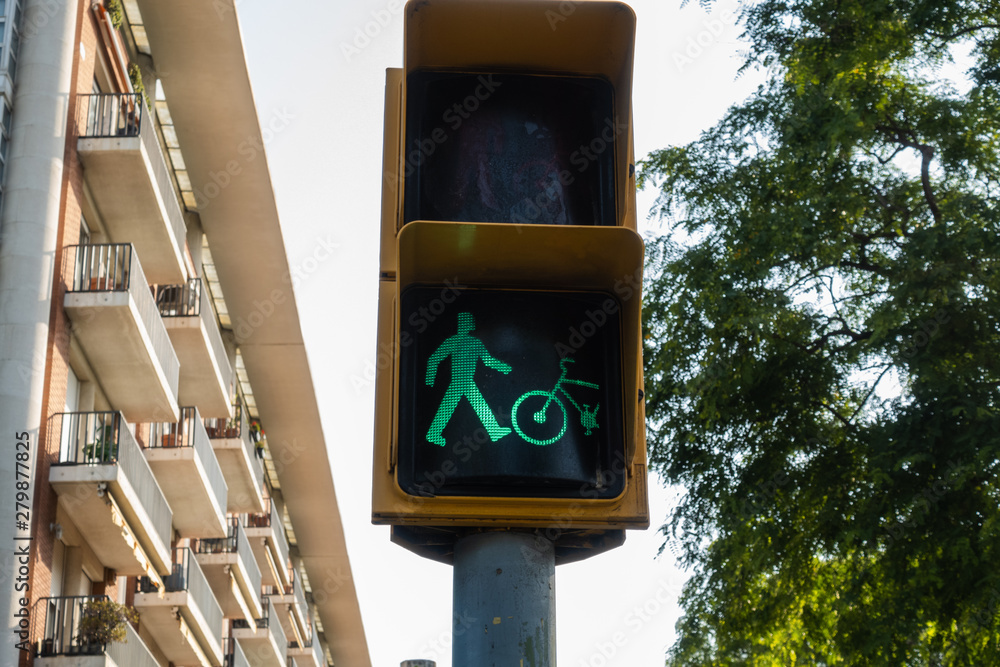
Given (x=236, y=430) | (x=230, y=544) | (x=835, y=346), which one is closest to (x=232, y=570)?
(x=230, y=544)

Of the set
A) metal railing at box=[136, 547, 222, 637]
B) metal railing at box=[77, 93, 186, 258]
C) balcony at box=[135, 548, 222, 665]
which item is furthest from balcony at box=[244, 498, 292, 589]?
metal railing at box=[77, 93, 186, 258]

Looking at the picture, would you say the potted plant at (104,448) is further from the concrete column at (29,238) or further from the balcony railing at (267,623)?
the balcony railing at (267,623)

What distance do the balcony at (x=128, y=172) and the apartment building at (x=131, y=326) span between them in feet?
0.14

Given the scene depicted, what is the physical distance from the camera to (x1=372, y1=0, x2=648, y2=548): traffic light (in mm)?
2701

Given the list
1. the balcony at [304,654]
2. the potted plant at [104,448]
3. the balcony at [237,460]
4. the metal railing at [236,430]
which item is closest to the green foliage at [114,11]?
the potted plant at [104,448]

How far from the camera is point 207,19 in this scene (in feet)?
68.7

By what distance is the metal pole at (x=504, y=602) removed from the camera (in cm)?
249

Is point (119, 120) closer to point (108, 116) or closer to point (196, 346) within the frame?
point (108, 116)

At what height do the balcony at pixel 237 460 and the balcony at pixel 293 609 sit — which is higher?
the balcony at pixel 237 460

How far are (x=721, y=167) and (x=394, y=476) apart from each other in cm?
1137

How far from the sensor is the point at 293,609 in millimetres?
38406

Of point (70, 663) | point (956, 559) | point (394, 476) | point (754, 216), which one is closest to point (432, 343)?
point (394, 476)

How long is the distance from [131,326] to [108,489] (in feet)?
8.53

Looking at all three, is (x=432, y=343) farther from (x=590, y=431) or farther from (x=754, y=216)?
(x=754, y=216)
